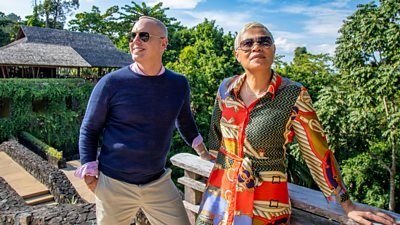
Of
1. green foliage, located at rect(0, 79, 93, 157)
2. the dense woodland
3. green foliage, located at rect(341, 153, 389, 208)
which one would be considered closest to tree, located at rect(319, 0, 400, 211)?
the dense woodland

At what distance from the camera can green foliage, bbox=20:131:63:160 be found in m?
14.1

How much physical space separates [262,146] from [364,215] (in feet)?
1.84

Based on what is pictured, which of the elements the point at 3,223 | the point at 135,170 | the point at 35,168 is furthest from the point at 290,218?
the point at 35,168

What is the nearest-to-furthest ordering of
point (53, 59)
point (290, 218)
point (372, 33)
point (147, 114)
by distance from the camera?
point (290, 218) → point (147, 114) → point (372, 33) → point (53, 59)

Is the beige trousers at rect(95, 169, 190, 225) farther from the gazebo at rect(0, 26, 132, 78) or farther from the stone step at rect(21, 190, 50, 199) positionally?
the gazebo at rect(0, 26, 132, 78)

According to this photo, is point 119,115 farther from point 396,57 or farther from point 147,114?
point 396,57

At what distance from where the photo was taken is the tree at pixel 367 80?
793cm

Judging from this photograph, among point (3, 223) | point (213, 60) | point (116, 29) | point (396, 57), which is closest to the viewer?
point (3, 223)

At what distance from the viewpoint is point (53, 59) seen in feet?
59.5

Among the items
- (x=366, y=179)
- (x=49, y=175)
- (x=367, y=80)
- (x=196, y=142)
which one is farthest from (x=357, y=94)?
(x=49, y=175)

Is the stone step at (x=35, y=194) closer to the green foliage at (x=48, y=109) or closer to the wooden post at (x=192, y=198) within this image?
the wooden post at (x=192, y=198)

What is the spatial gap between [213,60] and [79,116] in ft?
30.2

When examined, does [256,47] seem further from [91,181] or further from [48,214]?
[48,214]

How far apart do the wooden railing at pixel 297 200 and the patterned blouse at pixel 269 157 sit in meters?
0.07
